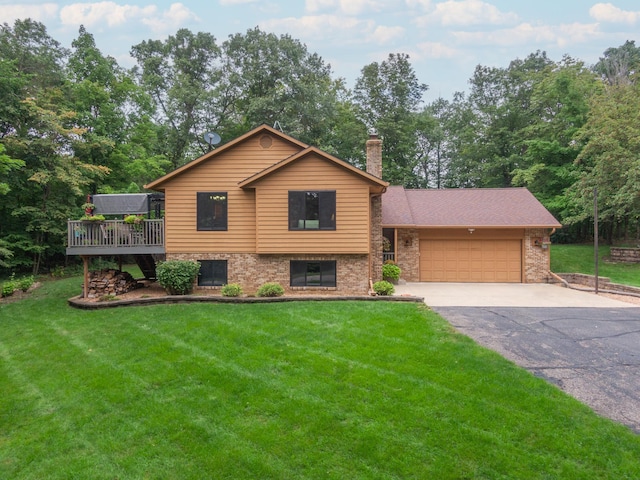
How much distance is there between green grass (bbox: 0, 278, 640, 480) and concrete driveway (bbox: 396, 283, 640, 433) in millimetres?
483

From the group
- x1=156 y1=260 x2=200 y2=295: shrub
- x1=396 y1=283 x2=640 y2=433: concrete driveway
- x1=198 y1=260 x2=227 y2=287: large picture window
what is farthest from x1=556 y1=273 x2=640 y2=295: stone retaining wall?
x1=156 y1=260 x2=200 y2=295: shrub

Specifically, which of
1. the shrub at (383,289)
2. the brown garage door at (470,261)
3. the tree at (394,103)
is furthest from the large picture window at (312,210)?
the tree at (394,103)

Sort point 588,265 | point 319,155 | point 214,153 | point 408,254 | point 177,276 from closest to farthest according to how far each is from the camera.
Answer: point 177,276, point 319,155, point 214,153, point 408,254, point 588,265

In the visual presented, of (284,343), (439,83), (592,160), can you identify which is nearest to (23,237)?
(284,343)

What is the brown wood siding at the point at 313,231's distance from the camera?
39.0 ft

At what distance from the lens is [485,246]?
16.1 meters

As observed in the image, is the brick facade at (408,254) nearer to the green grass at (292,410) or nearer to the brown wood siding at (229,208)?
the brown wood siding at (229,208)

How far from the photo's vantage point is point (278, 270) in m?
12.3

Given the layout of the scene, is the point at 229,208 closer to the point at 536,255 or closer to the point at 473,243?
the point at 473,243

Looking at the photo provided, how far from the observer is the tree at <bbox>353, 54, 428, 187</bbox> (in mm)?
29953

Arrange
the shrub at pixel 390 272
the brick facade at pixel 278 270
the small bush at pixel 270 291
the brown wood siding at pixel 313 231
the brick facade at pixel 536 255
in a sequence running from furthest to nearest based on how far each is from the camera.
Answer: the brick facade at pixel 536 255
the shrub at pixel 390 272
the brick facade at pixel 278 270
the brown wood siding at pixel 313 231
the small bush at pixel 270 291

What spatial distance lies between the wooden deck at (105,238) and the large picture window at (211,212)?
1837 millimetres

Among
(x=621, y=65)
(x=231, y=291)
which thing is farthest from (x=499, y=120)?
(x=231, y=291)

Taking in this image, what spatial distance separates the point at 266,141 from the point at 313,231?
3.64 metres
